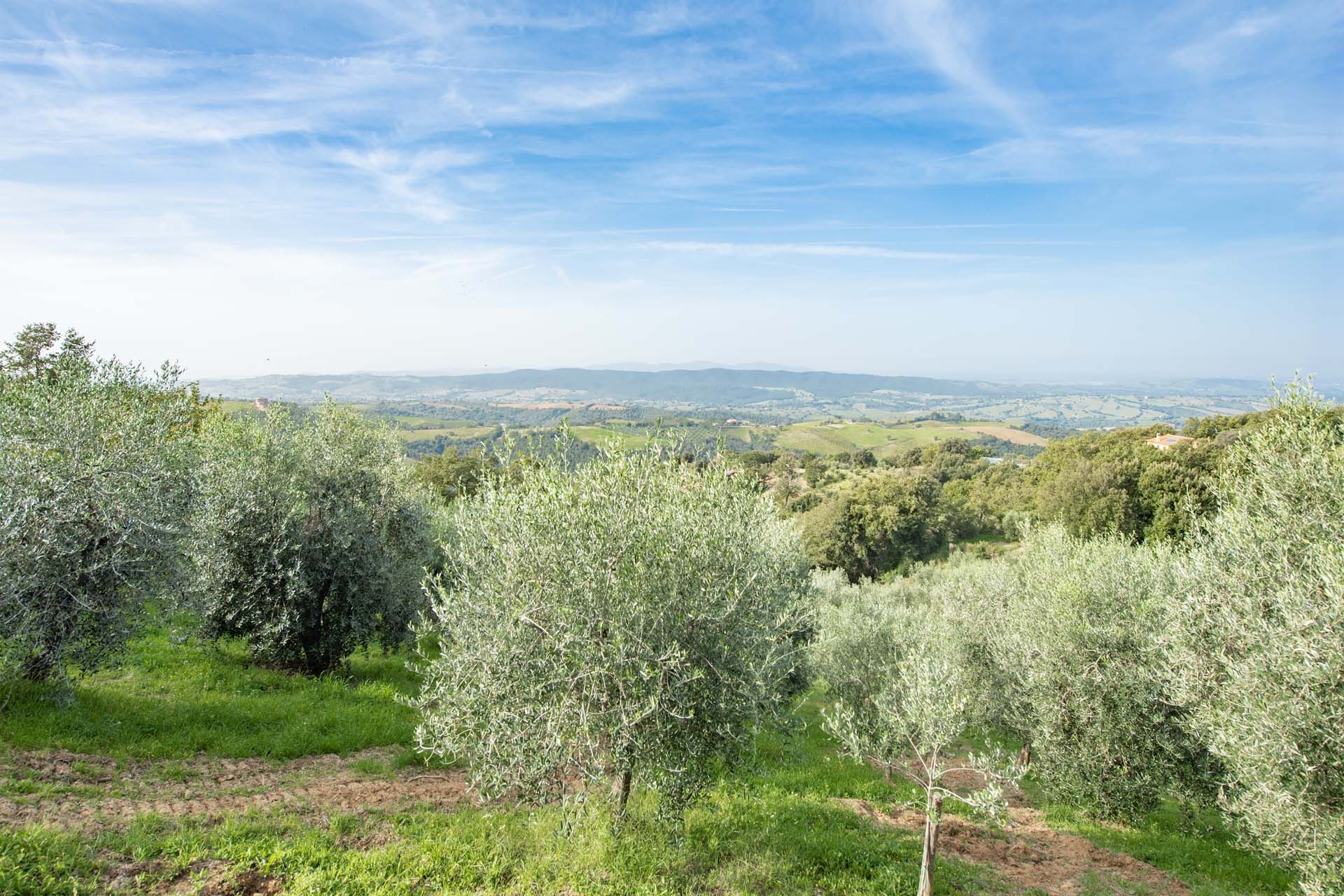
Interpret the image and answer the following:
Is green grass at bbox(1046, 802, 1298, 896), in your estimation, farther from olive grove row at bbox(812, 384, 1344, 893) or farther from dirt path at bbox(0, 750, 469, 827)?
dirt path at bbox(0, 750, 469, 827)

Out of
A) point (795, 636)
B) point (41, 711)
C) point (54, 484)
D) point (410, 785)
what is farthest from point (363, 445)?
point (795, 636)

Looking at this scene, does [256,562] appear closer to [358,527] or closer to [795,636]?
[358,527]

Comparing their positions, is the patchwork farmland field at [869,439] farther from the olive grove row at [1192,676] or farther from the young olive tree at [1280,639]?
the young olive tree at [1280,639]

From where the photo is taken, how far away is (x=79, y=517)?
12719mm

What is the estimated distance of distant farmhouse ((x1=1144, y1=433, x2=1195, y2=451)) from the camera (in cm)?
5734

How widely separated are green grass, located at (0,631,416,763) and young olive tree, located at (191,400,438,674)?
1.25m

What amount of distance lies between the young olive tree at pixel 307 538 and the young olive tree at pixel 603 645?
981 centimetres

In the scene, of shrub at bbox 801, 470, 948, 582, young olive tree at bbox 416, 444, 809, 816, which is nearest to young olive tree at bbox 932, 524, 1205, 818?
young olive tree at bbox 416, 444, 809, 816

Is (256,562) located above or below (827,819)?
above

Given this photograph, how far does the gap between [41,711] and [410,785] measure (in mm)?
7855

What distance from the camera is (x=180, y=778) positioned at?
38.5 feet

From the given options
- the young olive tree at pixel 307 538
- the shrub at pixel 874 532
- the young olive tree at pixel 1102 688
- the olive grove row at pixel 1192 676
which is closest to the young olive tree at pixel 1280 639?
the olive grove row at pixel 1192 676

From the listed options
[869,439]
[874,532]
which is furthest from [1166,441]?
[869,439]

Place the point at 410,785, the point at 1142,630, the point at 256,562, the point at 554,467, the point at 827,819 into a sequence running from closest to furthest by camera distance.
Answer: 1. the point at 554,467
2. the point at 410,785
3. the point at 827,819
4. the point at 1142,630
5. the point at 256,562
